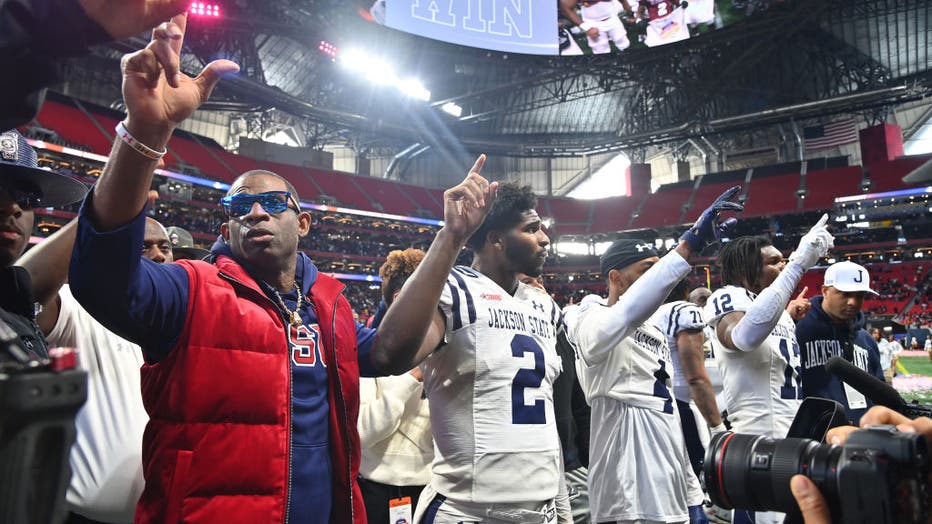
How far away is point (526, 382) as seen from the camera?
8.20 feet

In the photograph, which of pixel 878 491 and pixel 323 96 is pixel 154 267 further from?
pixel 323 96

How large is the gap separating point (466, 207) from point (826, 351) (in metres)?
3.54

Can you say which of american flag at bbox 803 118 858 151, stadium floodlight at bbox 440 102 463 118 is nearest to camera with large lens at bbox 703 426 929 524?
stadium floodlight at bbox 440 102 463 118

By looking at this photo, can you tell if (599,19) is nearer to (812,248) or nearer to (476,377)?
(812,248)

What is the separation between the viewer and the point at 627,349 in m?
3.47

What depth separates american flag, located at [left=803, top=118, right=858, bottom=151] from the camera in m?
32.1

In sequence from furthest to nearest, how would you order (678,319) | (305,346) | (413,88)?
1. (413,88)
2. (678,319)
3. (305,346)

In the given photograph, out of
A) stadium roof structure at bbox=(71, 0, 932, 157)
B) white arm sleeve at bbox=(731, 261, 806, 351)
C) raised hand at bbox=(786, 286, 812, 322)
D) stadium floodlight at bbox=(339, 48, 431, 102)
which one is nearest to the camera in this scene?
white arm sleeve at bbox=(731, 261, 806, 351)

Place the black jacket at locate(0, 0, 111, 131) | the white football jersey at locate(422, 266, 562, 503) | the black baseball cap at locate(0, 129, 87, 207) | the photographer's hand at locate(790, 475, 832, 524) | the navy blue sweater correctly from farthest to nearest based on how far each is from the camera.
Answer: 1. the navy blue sweater
2. the white football jersey at locate(422, 266, 562, 503)
3. the black baseball cap at locate(0, 129, 87, 207)
4. the photographer's hand at locate(790, 475, 832, 524)
5. the black jacket at locate(0, 0, 111, 131)

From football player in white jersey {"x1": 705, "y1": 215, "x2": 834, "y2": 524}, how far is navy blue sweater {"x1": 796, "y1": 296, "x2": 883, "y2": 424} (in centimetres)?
17

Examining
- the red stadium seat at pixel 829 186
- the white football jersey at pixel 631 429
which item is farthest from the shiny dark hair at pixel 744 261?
the red stadium seat at pixel 829 186

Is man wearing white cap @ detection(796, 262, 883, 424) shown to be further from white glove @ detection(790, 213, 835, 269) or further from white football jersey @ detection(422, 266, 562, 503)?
white football jersey @ detection(422, 266, 562, 503)

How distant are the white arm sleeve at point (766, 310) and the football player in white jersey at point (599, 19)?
1992cm

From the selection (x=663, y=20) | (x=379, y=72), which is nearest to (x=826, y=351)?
(x=663, y=20)
